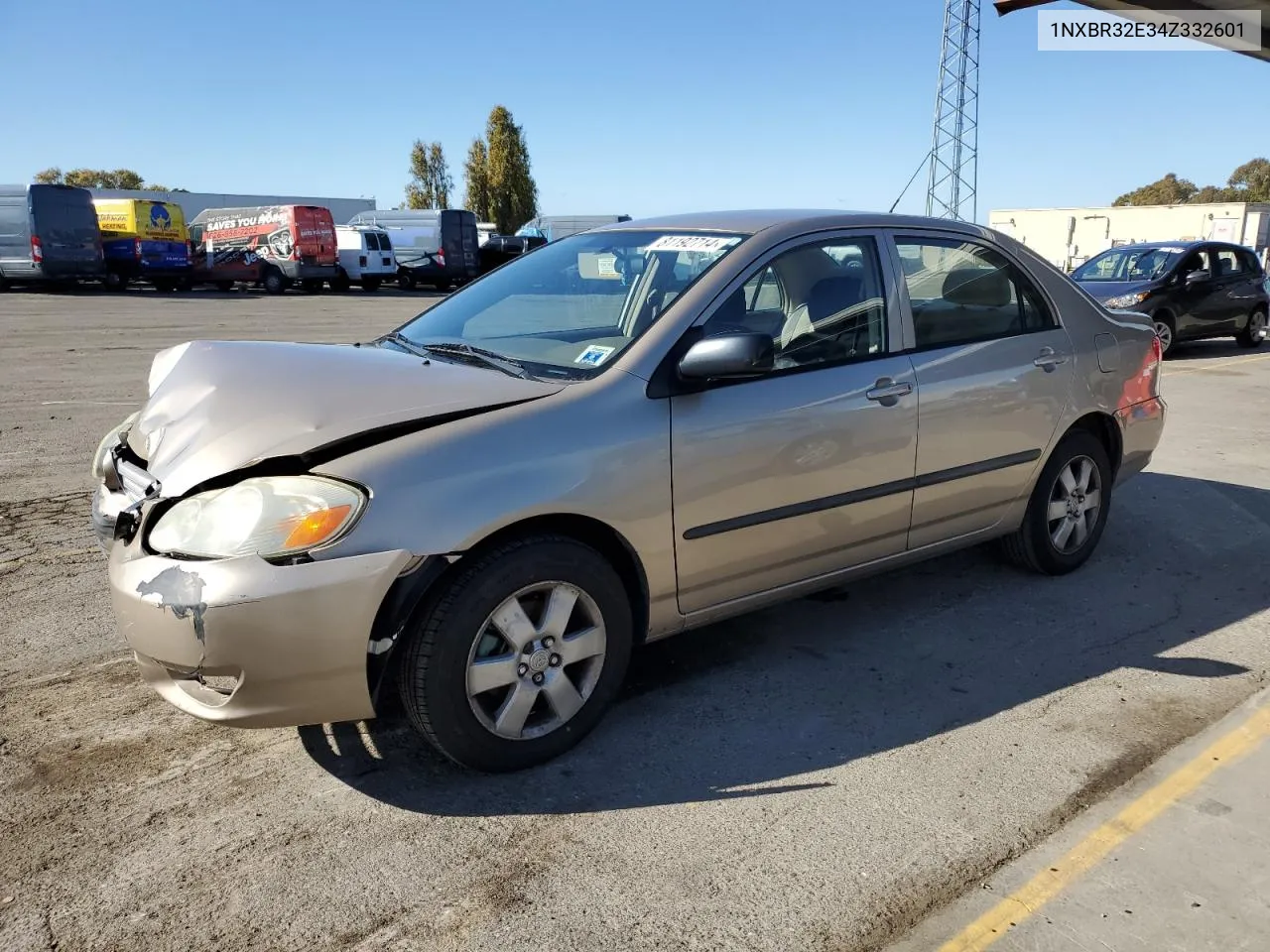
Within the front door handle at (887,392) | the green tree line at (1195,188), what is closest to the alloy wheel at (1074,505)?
the front door handle at (887,392)

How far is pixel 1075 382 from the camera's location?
14.7 feet

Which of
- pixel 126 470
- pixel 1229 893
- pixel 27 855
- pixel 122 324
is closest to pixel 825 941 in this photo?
pixel 1229 893

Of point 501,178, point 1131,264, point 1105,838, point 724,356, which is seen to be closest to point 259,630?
point 724,356

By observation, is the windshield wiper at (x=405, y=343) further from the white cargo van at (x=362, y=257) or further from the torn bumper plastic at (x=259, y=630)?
the white cargo van at (x=362, y=257)

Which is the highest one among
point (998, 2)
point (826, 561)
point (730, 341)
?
point (998, 2)

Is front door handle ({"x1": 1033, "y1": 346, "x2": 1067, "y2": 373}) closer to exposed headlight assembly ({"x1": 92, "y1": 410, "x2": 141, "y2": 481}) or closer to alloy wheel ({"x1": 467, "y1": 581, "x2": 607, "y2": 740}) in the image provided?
alloy wheel ({"x1": 467, "y1": 581, "x2": 607, "y2": 740})

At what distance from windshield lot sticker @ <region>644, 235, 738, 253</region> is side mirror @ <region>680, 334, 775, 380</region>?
592 millimetres

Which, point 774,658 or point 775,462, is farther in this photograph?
point 774,658

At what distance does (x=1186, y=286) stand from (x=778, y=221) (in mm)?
12099

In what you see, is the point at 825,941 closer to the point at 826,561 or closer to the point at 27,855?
the point at 826,561

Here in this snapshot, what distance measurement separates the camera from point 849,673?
3.68m

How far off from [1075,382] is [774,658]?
6.53 ft

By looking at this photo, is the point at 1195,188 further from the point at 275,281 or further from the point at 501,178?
the point at 275,281

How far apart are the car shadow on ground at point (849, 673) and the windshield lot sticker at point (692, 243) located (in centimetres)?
156
